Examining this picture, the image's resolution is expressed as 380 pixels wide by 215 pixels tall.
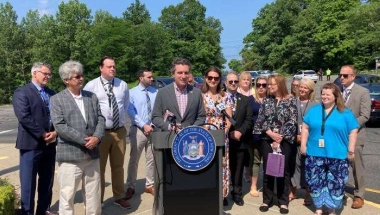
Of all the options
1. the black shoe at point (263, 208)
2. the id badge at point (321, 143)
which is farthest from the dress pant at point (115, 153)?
the id badge at point (321, 143)

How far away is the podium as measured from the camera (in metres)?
3.66

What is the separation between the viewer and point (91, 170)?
4.17 meters

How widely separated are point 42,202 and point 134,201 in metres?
1.24

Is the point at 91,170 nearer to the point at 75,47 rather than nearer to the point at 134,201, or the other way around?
the point at 134,201

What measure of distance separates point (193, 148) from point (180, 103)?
28.8 inches

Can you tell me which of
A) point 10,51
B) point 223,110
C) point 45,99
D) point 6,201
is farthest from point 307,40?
point 6,201

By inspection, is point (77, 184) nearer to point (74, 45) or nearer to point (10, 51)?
point (74, 45)

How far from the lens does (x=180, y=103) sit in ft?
13.9

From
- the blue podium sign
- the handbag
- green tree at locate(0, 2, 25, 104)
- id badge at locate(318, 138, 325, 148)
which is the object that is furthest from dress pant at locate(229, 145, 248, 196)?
green tree at locate(0, 2, 25, 104)

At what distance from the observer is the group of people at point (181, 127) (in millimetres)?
4051

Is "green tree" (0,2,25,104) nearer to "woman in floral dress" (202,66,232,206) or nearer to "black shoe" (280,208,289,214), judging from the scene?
"woman in floral dress" (202,66,232,206)

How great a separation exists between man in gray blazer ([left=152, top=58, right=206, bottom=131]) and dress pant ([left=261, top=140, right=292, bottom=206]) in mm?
1137

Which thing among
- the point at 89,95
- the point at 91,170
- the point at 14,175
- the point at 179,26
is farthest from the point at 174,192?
the point at 179,26

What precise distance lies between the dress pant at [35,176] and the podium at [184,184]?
5.24 ft
